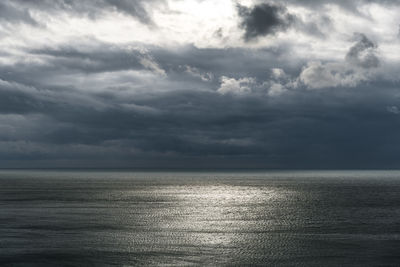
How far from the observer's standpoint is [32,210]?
302 ft

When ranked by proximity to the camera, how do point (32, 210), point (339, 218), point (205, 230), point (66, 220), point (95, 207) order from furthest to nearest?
point (95, 207)
point (32, 210)
point (339, 218)
point (66, 220)
point (205, 230)

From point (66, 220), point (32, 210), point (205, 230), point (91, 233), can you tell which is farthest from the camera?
point (32, 210)

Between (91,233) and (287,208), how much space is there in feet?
184

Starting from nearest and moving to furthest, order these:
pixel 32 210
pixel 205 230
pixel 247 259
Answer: pixel 247 259 < pixel 205 230 < pixel 32 210

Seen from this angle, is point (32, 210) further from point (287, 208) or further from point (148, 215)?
point (287, 208)

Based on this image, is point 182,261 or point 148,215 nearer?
point 182,261

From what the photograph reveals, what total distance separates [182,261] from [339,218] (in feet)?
155

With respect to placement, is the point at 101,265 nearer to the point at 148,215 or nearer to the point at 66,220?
the point at 66,220

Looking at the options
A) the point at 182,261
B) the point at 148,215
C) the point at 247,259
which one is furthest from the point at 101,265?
the point at 148,215

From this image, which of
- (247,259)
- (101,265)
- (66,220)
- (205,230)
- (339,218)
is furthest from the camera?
(339,218)

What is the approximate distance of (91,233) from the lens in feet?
208

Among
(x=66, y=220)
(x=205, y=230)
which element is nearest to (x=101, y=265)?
(x=205, y=230)

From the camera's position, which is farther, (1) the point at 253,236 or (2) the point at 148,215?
(2) the point at 148,215

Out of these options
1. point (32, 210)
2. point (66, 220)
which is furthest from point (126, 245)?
point (32, 210)
